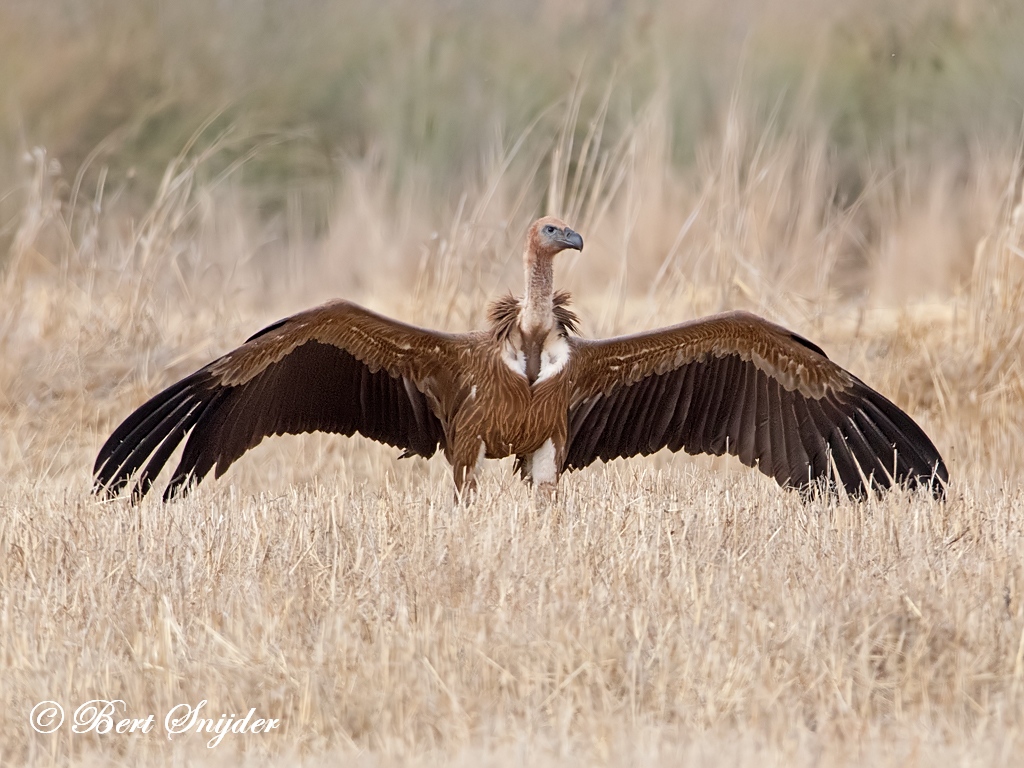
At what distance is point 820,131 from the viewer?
41.3 ft

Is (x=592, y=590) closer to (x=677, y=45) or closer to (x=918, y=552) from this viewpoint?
(x=918, y=552)

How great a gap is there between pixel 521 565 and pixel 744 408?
2.07 m

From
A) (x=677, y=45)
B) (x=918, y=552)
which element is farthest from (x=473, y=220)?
(x=677, y=45)

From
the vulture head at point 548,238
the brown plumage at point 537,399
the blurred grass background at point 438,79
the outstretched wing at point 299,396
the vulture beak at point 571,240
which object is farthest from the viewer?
the blurred grass background at point 438,79

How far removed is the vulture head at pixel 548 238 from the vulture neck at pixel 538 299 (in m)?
0.02

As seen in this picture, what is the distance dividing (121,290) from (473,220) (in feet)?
7.47

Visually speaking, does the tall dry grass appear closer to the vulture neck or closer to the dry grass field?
the dry grass field

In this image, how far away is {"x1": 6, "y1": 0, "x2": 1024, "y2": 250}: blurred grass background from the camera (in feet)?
48.9

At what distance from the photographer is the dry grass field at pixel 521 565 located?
165 inches

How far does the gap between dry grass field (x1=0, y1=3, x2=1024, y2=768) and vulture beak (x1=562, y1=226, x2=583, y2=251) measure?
108 cm

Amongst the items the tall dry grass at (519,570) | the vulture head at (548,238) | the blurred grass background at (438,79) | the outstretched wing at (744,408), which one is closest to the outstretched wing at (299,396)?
the tall dry grass at (519,570)

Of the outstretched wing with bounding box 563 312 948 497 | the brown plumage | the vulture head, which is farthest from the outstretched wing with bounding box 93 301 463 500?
the outstretched wing with bounding box 563 312 948 497

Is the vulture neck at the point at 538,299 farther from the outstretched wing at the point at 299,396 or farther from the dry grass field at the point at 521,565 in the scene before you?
the dry grass field at the point at 521,565

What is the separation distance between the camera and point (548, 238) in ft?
22.6
